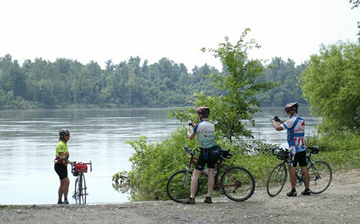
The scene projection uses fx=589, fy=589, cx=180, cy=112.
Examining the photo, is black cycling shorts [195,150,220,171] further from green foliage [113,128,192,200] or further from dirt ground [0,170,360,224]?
green foliage [113,128,192,200]

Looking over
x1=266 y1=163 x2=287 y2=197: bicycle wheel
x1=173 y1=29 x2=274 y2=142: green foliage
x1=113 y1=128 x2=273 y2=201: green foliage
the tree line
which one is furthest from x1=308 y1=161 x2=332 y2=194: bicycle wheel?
the tree line

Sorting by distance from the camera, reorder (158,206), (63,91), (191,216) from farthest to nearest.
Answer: (63,91) < (158,206) < (191,216)

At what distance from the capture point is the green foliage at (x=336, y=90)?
3716 cm

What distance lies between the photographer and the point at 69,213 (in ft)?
31.6

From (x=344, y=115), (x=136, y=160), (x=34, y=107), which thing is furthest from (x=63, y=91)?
(x=136, y=160)

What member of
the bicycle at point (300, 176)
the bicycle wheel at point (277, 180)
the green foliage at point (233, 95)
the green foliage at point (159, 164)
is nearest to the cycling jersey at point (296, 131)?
the bicycle at point (300, 176)

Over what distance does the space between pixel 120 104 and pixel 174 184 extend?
561 ft

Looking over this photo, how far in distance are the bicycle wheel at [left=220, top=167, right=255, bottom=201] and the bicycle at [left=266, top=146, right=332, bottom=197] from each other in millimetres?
699

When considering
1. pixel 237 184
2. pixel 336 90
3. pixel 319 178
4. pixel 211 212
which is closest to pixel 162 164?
pixel 319 178

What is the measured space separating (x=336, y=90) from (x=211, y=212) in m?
31.5

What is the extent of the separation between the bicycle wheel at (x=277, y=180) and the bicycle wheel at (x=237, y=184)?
0.90m

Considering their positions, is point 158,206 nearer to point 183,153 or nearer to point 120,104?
point 183,153

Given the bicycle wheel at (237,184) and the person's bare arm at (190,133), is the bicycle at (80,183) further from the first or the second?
the bicycle wheel at (237,184)

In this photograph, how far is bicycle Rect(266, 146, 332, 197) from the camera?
1170cm
